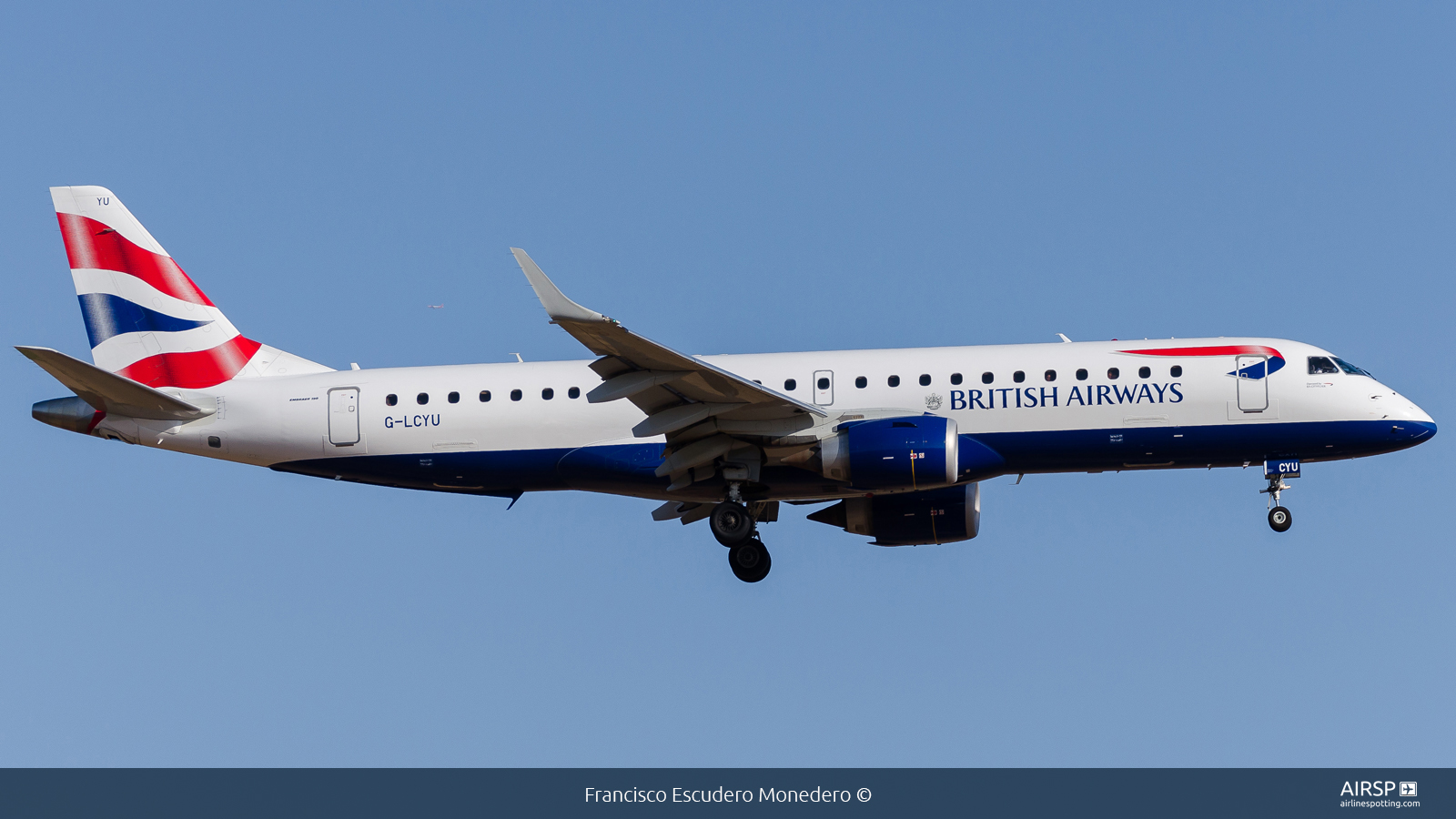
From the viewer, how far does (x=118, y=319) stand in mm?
34719

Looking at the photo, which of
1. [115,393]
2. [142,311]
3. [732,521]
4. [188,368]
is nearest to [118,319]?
[142,311]

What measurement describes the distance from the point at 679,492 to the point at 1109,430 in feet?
29.3

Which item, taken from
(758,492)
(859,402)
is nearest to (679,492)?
(758,492)

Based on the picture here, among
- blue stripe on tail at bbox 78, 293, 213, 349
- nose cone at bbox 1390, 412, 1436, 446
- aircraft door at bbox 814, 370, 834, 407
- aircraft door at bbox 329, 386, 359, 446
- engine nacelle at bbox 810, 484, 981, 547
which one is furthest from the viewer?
blue stripe on tail at bbox 78, 293, 213, 349

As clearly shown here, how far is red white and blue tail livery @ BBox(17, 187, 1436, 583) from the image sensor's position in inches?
1189

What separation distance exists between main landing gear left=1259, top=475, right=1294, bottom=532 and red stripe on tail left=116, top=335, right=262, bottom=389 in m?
22.4

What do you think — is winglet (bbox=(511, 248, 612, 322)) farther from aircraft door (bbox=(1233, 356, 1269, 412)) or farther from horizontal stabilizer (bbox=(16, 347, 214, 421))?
aircraft door (bbox=(1233, 356, 1269, 412))

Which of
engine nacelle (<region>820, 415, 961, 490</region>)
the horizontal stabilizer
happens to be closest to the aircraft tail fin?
the horizontal stabilizer

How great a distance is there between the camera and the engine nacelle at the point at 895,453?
1160 inches

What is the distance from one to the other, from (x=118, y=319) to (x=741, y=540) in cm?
1507

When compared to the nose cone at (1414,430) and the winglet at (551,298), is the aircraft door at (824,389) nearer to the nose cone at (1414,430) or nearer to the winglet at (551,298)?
the winglet at (551,298)

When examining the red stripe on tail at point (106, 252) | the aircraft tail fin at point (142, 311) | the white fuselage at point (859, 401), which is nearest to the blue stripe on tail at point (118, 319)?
the aircraft tail fin at point (142, 311)

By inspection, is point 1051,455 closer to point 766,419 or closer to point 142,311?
point 766,419

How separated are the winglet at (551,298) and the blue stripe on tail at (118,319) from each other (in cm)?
1242
